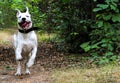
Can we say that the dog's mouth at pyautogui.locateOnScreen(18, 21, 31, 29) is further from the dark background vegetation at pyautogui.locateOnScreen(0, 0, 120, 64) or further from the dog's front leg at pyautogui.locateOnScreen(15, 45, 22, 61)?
the dark background vegetation at pyautogui.locateOnScreen(0, 0, 120, 64)

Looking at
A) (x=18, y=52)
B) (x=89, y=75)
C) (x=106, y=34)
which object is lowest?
(x=89, y=75)

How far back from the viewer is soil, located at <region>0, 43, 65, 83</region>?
6.99 metres

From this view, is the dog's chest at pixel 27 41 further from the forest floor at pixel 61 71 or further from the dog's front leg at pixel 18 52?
the forest floor at pixel 61 71

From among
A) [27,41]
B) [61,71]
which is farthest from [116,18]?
[27,41]

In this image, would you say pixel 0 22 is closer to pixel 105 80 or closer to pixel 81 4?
pixel 81 4

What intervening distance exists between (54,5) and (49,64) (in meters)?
3.02

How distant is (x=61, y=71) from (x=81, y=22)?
2.29 m

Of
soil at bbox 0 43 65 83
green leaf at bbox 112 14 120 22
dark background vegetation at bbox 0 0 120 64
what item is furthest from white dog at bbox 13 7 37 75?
green leaf at bbox 112 14 120 22

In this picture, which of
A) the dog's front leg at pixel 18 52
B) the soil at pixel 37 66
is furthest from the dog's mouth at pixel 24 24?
the soil at pixel 37 66

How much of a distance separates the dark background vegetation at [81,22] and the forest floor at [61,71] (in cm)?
48

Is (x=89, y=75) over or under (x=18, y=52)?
under

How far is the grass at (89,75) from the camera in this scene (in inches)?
246

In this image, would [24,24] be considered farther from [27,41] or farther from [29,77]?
[29,77]

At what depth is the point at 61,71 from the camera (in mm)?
7465
